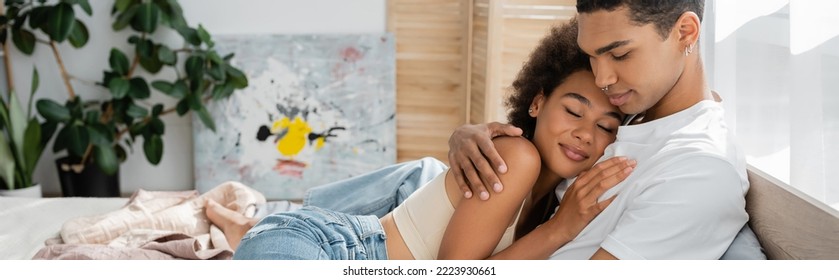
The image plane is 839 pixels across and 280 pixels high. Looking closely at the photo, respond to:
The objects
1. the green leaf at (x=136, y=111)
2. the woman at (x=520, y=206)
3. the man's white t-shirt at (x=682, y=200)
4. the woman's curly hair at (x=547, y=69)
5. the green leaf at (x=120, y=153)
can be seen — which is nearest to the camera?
the man's white t-shirt at (x=682, y=200)

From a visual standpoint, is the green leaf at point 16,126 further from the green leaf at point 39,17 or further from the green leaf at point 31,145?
the green leaf at point 39,17

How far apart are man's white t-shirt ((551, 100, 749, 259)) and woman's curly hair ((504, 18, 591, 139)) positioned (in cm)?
34

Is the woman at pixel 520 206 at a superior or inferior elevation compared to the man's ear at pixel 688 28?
inferior

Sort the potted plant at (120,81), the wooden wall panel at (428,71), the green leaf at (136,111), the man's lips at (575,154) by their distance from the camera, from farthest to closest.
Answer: the wooden wall panel at (428,71)
the green leaf at (136,111)
the potted plant at (120,81)
the man's lips at (575,154)

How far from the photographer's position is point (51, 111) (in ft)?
12.4

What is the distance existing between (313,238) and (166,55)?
8.21 feet

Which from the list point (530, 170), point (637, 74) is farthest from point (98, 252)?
point (637, 74)

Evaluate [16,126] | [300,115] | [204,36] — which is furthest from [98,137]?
[300,115]

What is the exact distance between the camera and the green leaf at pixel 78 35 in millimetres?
3844

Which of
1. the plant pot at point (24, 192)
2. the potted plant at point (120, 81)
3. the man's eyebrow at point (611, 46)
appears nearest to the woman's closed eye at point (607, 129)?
the man's eyebrow at point (611, 46)

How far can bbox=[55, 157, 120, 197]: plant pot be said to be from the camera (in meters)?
3.94

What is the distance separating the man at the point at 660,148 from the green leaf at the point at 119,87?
2.63 metres

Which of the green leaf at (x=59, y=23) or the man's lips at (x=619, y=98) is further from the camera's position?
the green leaf at (x=59, y=23)
